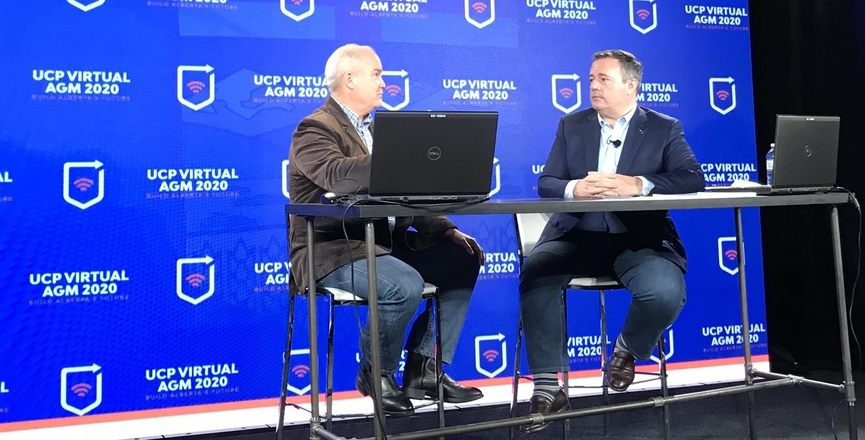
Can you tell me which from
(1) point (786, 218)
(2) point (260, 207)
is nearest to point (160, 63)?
(2) point (260, 207)

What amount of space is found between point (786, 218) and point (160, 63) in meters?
3.09

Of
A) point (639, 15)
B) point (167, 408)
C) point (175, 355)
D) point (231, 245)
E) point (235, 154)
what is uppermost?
point (639, 15)

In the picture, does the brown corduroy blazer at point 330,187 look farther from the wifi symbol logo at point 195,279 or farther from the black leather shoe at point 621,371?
the wifi symbol logo at point 195,279

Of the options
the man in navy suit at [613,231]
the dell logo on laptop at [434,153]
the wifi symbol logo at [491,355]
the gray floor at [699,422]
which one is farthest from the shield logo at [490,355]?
the dell logo on laptop at [434,153]

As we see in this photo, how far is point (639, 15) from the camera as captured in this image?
4.15 metres

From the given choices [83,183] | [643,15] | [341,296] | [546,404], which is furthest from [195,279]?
[643,15]

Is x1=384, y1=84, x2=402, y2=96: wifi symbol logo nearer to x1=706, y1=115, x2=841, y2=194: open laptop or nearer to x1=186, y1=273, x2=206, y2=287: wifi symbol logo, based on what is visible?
x1=186, y1=273, x2=206, y2=287: wifi symbol logo

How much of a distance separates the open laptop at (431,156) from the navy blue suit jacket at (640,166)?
88cm

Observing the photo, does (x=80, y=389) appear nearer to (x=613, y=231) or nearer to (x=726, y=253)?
(x=613, y=231)

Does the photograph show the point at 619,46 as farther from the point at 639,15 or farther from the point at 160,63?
the point at 160,63

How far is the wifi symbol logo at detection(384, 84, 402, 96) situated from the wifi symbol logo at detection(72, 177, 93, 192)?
4.22 feet

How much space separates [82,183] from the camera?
10.8ft

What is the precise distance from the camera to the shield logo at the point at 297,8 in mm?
3607

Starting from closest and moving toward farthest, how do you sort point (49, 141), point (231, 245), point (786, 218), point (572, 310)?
point (49, 141) → point (231, 245) → point (572, 310) → point (786, 218)
